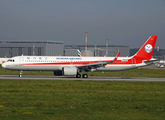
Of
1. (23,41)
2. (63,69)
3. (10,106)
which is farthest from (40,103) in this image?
(23,41)

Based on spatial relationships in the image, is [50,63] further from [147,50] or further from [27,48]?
[27,48]

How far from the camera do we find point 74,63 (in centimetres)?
4325

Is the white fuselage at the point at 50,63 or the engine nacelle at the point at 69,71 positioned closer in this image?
the engine nacelle at the point at 69,71

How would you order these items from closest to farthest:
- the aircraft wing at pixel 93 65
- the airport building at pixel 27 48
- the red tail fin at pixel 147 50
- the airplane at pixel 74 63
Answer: the airplane at pixel 74 63
the aircraft wing at pixel 93 65
the red tail fin at pixel 147 50
the airport building at pixel 27 48

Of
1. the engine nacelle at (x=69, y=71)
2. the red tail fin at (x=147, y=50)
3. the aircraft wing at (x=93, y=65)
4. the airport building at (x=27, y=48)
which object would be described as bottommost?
the engine nacelle at (x=69, y=71)

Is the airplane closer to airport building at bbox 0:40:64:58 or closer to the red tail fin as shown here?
the red tail fin

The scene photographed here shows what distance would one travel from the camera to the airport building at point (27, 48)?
153 meters

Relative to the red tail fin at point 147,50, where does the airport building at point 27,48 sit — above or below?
above

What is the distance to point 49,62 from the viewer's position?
42.0 m

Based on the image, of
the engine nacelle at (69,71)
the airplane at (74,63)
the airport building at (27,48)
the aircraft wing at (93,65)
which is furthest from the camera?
the airport building at (27,48)

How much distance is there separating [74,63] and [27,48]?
116086 mm

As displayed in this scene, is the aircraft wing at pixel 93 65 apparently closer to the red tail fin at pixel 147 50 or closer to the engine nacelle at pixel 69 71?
the engine nacelle at pixel 69 71

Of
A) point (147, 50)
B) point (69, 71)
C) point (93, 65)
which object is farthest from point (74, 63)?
point (147, 50)

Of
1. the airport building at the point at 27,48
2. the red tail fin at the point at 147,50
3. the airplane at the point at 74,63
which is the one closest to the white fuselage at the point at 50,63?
the airplane at the point at 74,63
